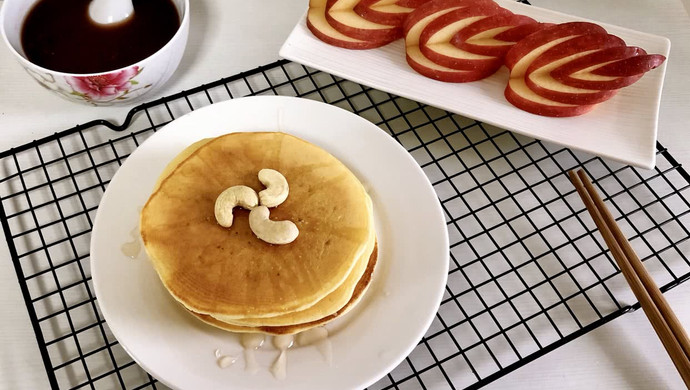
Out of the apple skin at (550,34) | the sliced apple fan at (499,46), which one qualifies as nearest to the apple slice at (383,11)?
the sliced apple fan at (499,46)

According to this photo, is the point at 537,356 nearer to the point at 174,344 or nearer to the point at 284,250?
the point at 284,250

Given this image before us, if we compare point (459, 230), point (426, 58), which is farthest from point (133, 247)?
point (426, 58)

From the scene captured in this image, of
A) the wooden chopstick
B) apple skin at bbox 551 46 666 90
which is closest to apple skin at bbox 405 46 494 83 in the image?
apple skin at bbox 551 46 666 90

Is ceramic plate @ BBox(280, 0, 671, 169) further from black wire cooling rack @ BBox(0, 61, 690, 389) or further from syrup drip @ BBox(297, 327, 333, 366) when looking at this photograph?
syrup drip @ BBox(297, 327, 333, 366)

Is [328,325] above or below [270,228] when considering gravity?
below

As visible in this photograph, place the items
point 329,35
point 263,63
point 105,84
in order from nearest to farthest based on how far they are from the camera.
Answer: point 105,84 < point 329,35 < point 263,63

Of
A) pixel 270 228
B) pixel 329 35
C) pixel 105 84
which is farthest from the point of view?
pixel 329 35

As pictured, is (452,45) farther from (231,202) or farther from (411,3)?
(231,202)
